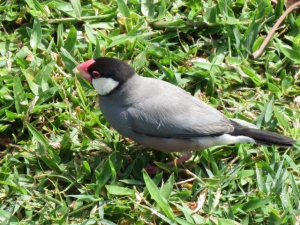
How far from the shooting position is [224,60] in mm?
6094

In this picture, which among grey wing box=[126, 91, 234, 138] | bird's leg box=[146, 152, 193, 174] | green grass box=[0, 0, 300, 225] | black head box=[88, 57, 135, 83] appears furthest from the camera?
bird's leg box=[146, 152, 193, 174]

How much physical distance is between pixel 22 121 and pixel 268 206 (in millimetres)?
1970

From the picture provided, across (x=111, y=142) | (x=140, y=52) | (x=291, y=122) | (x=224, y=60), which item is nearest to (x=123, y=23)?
(x=140, y=52)

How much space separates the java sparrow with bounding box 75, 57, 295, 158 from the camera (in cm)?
498

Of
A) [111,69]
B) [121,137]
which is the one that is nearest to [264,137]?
[121,137]

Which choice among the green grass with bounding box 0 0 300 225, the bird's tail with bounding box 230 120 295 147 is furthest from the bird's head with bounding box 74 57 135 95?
the bird's tail with bounding box 230 120 295 147

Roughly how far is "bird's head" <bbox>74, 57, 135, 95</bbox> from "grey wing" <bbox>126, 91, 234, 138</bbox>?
23cm

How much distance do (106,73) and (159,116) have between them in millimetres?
519

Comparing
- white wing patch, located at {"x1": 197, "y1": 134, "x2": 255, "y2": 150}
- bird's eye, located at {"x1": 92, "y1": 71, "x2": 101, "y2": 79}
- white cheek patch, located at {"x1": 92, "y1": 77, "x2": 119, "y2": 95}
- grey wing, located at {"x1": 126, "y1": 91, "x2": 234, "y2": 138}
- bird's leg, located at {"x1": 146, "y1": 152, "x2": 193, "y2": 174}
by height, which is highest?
bird's eye, located at {"x1": 92, "y1": 71, "x2": 101, "y2": 79}

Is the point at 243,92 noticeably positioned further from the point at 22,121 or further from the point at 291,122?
the point at 22,121

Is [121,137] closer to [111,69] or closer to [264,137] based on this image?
[111,69]

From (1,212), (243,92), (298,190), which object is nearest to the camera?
(1,212)

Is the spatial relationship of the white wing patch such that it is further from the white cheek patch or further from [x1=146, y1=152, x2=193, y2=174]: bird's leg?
the white cheek patch

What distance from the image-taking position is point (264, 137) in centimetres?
507
